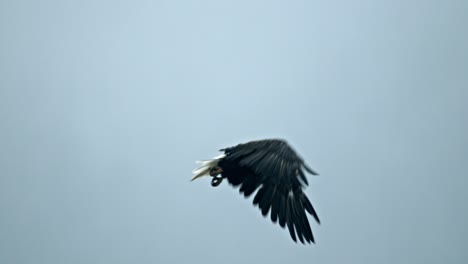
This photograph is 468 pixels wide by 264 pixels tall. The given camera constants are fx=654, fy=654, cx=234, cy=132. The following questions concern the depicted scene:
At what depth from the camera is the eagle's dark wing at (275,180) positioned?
7.18 meters

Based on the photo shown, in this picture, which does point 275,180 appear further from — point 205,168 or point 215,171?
point 205,168

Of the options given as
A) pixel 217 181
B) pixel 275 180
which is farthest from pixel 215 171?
pixel 275 180

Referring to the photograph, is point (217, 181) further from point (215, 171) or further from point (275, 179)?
point (275, 179)

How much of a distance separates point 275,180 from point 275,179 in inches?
0.9

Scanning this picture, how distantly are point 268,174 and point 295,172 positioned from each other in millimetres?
337

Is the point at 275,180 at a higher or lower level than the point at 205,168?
lower

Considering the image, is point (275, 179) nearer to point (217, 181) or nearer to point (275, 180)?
point (275, 180)

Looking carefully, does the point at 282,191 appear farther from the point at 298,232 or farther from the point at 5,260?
the point at 5,260

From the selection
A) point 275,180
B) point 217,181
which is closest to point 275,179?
point 275,180

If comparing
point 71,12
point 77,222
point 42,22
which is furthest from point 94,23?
point 77,222

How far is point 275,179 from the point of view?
7348mm

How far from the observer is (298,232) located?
7492mm

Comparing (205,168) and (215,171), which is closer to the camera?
(215,171)

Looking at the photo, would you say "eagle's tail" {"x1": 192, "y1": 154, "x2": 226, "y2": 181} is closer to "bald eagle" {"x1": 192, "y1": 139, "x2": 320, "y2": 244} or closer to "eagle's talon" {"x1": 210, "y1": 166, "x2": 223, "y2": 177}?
"eagle's talon" {"x1": 210, "y1": 166, "x2": 223, "y2": 177}
